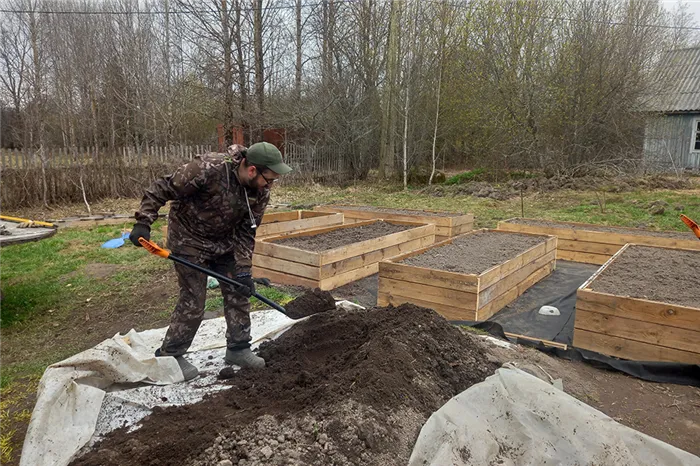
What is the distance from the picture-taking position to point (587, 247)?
7055mm

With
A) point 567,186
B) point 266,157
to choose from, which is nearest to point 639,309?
point 266,157

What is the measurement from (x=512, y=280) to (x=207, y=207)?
11.8 feet

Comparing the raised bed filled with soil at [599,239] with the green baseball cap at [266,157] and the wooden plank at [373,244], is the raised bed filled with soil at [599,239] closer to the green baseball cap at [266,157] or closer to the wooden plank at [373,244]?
Result: the wooden plank at [373,244]

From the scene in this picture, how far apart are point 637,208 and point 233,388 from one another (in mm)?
10688

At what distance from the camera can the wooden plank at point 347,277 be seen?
17.9 feet

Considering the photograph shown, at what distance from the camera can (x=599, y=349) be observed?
13.1ft

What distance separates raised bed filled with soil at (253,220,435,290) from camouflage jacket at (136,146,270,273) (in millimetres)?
2122

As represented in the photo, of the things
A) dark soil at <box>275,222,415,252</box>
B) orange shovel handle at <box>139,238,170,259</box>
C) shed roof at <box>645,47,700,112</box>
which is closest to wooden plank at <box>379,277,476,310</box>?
dark soil at <box>275,222,415,252</box>

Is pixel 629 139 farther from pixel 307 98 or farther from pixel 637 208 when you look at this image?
pixel 307 98

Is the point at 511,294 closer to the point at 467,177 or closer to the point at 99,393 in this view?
the point at 99,393

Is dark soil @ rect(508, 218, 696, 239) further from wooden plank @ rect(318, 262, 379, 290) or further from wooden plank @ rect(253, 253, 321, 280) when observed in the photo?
wooden plank @ rect(253, 253, 321, 280)

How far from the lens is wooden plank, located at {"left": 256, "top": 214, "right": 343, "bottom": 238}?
691cm

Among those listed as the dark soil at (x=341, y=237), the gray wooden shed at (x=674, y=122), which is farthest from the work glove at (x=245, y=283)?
the gray wooden shed at (x=674, y=122)

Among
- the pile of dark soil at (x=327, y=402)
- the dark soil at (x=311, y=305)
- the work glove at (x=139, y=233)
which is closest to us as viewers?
the pile of dark soil at (x=327, y=402)
